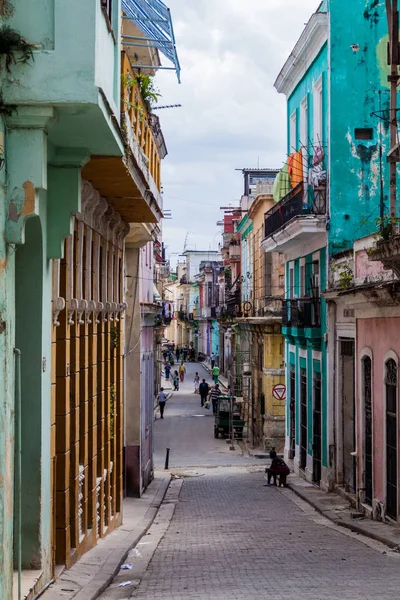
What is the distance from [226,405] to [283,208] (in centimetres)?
1302

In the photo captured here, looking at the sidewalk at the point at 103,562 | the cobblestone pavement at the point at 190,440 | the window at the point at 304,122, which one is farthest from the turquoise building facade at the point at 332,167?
the cobblestone pavement at the point at 190,440

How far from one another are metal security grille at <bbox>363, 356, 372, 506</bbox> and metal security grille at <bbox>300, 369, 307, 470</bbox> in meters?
7.05

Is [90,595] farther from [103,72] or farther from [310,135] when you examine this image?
[310,135]

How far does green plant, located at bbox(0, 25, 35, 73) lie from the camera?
6.61 meters

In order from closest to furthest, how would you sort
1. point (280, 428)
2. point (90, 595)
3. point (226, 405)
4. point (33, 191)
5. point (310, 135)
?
point (33, 191) → point (90, 595) → point (310, 135) → point (280, 428) → point (226, 405)

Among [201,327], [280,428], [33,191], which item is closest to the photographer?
[33,191]

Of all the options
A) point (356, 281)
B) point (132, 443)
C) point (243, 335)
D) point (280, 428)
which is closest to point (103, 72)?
point (356, 281)

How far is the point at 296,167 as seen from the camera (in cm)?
2405

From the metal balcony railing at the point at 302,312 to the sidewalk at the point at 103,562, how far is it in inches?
235

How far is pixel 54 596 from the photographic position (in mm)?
8516

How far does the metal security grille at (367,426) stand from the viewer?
17.0 metres

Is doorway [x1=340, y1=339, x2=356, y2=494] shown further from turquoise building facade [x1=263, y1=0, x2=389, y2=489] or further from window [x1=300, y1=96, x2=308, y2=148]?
window [x1=300, y1=96, x2=308, y2=148]

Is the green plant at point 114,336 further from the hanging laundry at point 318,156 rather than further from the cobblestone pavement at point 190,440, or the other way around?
the cobblestone pavement at point 190,440

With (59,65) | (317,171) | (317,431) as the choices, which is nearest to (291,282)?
(317,431)
